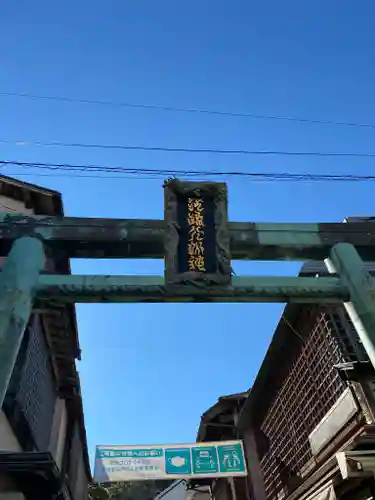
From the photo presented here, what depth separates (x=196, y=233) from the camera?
745cm

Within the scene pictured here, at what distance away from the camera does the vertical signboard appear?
6930 millimetres

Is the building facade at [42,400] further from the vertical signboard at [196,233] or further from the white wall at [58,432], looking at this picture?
the vertical signboard at [196,233]

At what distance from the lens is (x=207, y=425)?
17.9 meters

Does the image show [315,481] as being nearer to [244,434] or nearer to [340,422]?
[340,422]

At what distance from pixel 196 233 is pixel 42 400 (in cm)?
767

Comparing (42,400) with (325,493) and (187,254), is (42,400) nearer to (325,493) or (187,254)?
(187,254)

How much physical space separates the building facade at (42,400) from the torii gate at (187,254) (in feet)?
1.94

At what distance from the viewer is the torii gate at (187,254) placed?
21.5 ft

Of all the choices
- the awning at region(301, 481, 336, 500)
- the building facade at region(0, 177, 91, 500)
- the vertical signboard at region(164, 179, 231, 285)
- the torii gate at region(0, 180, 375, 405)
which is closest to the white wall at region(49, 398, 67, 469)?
the building facade at region(0, 177, 91, 500)

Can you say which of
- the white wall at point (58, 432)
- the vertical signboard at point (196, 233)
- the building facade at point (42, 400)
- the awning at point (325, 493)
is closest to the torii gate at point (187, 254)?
the vertical signboard at point (196, 233)

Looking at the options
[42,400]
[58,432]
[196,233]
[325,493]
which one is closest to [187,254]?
[196,233]

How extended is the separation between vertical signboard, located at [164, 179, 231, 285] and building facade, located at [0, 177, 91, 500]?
2.14 meters

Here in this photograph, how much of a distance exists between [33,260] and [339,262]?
5.19m

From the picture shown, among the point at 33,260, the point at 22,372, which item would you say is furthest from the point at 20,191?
the point at 33,260
